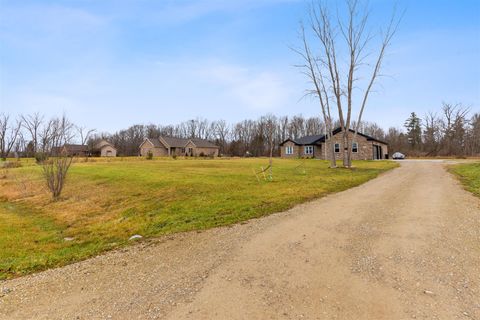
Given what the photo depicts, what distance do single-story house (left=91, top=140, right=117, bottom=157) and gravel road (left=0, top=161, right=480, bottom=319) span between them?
68.7 metres

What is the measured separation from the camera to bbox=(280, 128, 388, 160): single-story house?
38094 mm

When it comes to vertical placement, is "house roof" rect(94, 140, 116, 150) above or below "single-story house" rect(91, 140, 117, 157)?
above

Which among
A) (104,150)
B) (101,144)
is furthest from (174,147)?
(101,144)

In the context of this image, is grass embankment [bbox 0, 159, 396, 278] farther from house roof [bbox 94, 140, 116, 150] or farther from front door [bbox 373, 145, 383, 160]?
house roof [bbox 94, 140, 116, 150]

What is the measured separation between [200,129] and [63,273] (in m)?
81.7

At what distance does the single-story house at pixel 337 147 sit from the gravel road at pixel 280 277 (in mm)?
31144

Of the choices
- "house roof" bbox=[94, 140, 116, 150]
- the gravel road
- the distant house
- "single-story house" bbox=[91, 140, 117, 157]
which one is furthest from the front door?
"house roof" bbox=[94, 140, 116, 150]

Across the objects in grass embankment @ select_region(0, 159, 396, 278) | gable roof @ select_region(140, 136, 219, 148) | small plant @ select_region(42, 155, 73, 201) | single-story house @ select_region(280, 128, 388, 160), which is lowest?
grass embankment @ select_region(0, 159, 396, 278)

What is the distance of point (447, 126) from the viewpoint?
5525cm

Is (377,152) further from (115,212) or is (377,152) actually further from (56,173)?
(56,173)

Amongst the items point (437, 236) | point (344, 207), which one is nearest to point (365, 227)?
point (437, 236)

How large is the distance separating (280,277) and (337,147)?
3864 centimetres

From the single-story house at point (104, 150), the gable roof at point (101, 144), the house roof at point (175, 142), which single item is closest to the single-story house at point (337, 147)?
the house roof at point (175, 142)

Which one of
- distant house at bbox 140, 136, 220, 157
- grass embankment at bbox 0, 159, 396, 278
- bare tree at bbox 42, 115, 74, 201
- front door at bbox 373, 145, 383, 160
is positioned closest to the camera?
grass embankment at bbox 0, 159, 396, 278
